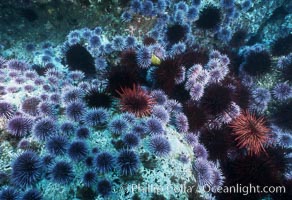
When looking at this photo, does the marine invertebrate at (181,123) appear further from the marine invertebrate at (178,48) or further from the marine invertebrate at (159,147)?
the marine invertebrate at (178,48)

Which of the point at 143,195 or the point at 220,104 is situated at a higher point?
the point at 220,104

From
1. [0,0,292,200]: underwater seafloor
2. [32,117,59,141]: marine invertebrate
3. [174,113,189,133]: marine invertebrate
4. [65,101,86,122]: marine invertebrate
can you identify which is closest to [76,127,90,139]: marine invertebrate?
[0,0,292,200]: underwater seafloor

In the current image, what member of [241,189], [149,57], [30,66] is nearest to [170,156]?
[241,189]

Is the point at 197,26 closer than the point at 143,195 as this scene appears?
No

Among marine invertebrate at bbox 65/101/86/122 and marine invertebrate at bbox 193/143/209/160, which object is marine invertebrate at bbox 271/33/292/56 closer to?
marine invertebrate at bbox 193/143/209/160

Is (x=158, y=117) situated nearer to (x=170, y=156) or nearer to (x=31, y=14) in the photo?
(x=170, y=156)

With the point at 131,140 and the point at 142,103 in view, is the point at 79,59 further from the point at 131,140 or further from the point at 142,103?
the point at 131,140

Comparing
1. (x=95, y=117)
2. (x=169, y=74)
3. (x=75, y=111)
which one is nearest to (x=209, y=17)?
(x=169, y=74)
